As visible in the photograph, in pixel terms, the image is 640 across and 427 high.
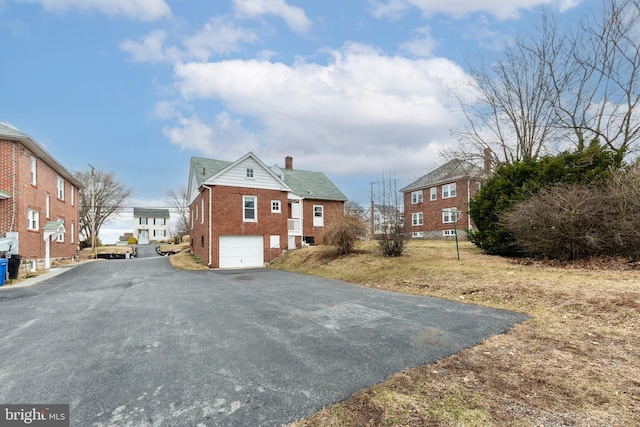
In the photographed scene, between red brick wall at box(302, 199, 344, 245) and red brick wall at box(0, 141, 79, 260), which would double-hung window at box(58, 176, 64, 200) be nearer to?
red brick wall at box(0, 141, 79, 260)

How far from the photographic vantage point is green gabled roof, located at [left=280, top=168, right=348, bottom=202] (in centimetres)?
2653

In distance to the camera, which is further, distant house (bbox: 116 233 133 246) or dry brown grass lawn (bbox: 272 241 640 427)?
distant house (bbox: 116 233 133 246)

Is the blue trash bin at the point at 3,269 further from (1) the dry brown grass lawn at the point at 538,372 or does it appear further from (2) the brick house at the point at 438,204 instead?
(2) the brick house at the point at 438,204

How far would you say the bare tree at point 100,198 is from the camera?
39.0 meters

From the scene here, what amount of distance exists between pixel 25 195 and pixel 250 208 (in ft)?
36.9

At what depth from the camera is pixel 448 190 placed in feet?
96.6

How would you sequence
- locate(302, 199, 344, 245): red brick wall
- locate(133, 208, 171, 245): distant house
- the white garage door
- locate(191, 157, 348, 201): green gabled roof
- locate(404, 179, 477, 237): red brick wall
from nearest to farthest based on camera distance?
1. the white garage door
2. locate(191, 157, 348, 201): green gabled roof
3. locate(302, 199, 344, 245): red brick wall
4. locate(404, 179, 477, 237): red brick wall
5. locate(133, 208, 171, 245): distant house

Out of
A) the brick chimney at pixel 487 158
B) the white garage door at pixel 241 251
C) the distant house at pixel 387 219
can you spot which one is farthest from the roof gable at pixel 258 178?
the brick chimney at pixel 487 158

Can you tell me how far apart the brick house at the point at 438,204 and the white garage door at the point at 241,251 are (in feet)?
42.8

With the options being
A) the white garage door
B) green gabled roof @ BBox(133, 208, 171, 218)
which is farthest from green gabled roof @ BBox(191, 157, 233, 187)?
green gabled roof @ BBox(133, 208, 171, 218)

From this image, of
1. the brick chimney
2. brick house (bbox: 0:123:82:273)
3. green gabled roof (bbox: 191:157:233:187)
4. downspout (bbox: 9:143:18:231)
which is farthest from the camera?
green gabled roof (bbox: 191:157:233:187)

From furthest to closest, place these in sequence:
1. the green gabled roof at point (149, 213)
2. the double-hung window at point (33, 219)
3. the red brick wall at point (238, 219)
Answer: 1. the green gabled roof at point (149, 213)
2. the red brick wall at point (238, 219)
3. the double-hung window at point (33, 219)

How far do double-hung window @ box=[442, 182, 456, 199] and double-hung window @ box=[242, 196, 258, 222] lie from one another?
19.1 metres

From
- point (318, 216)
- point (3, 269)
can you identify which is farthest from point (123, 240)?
point (3, 269)
